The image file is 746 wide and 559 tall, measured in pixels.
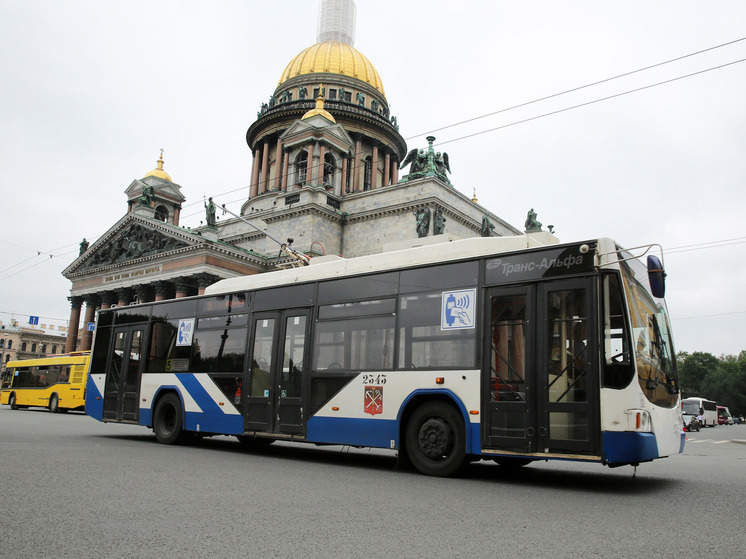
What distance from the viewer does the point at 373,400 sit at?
9391 millimetres

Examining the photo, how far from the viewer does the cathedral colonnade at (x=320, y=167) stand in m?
47.7

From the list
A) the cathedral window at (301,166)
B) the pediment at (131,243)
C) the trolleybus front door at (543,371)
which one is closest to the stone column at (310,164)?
the cathedral window at (301,166)

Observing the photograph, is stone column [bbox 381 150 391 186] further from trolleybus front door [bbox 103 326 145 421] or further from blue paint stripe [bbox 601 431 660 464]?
blue paint stripe [bbox 601 431 660 464]

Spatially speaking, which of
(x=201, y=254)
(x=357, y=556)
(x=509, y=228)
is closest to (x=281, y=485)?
(x=357, y=556)

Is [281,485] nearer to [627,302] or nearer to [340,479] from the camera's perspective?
[340,479]

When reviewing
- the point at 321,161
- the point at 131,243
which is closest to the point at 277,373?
the point at 321,161

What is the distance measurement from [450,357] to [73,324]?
48.1m

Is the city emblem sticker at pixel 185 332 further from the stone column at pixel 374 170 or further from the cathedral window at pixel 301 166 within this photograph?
the stone column at pixel 374 170

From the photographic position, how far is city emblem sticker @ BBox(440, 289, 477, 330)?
28.3ft

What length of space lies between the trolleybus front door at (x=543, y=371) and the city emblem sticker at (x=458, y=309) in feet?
1.09

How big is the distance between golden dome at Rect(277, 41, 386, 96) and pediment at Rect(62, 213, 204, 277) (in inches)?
905

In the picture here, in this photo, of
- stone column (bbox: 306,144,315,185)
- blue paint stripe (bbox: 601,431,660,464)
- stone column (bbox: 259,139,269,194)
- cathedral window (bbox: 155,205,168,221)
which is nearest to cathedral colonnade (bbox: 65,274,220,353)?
cathedral window (bbox: 155,205,168,221)

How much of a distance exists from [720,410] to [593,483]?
64.9m

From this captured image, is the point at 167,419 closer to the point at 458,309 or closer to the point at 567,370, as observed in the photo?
the point at 458,309
